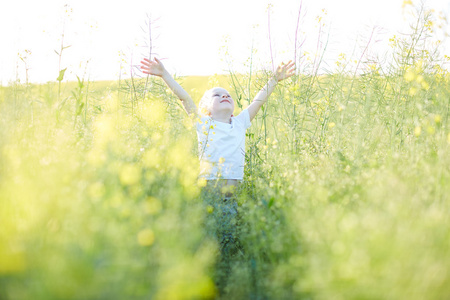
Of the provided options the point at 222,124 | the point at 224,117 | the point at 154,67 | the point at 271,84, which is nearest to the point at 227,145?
the point at 222,124

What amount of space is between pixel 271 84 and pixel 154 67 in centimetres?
123

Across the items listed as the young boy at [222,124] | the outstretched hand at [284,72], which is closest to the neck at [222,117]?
the young boy at [222,124]

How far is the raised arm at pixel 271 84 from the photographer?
4117 millimetres

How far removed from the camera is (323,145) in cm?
389

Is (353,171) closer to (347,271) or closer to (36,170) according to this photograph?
(347,271)

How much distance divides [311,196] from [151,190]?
965mm

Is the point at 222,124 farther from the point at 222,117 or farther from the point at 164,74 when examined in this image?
the point at 164,74

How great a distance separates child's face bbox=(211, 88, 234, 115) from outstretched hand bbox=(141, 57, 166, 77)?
1.92ft

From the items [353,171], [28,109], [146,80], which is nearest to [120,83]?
[146,80]

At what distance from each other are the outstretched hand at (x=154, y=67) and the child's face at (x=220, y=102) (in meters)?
0.58

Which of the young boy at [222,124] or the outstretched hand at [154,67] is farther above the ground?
the outstretched hand at [154,67]

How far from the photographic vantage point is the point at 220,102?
13.4 ft

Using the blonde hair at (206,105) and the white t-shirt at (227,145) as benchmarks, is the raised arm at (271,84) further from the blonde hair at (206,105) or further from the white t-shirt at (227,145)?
the blonde hair at (206,105)

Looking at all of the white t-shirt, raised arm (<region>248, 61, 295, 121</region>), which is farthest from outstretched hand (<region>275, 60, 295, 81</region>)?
→ the white t-shirt
